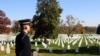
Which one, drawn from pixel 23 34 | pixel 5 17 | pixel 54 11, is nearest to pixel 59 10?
pixel 54 11

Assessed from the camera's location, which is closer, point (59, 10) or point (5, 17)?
point (59, 10)

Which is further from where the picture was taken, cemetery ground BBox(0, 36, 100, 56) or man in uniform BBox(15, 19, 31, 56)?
cemetery ground BBox(0, 36, 100, 56)

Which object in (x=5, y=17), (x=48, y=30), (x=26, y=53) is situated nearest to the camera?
(x=26, y=53)

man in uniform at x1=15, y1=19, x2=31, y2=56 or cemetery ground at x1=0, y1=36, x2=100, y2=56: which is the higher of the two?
man in uniform at x1=15, y1=19, x2=31, y2=56

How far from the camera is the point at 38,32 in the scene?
65062 mm

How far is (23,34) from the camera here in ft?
30.0

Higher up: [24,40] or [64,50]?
[24,40]

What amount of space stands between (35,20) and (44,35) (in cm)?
327

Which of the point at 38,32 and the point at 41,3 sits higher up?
the point at 41,3

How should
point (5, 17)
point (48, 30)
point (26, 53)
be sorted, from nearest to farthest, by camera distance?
point (26, 53) → point (48, 30) → point (5, 17)

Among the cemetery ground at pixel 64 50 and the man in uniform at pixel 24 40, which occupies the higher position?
the man in uniform at pixel 24 40

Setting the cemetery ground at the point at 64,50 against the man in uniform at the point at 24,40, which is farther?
the cemetery ground at the point at 64,50

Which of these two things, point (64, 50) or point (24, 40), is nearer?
point (24, 40)

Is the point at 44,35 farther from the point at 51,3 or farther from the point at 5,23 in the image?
the point at 5,23
